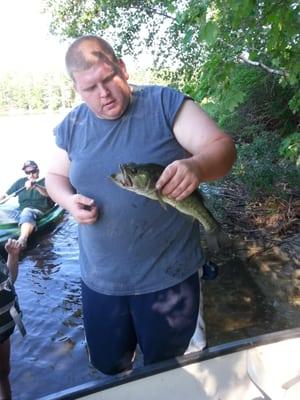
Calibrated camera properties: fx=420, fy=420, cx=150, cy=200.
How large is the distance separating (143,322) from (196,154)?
934 millimetres

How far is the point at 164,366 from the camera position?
1.99 m

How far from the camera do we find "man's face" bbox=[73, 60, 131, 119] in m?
1.89

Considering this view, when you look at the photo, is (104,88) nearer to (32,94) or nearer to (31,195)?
(31,195)

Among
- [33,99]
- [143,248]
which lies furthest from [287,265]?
[33,99]

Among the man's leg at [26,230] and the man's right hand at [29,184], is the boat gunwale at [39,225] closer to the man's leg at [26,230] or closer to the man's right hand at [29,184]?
the man's leg at [26,230]

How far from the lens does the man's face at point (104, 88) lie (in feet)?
6.19

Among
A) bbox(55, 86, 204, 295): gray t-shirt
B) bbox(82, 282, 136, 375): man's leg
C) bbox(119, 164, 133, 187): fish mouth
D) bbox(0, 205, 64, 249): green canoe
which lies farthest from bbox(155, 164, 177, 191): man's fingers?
bbox(0, 205, 64, 249): green canoe

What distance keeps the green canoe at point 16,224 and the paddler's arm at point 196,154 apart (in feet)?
20.7

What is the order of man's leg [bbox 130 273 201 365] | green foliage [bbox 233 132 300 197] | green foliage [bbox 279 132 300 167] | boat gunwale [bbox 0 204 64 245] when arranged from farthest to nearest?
boat gunwale [bbox 0 204 64 245] → green foliage [bbox 233 132 300 197] → green foliage [bbox 279 132 300 167] → man's leg [bbox 130 273 201 365]

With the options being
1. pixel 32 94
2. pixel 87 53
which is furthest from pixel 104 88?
pixel 32 94

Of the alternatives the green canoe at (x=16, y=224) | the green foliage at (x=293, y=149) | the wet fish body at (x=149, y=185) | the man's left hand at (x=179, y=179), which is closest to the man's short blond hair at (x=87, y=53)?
the wet fish body at (x=149, y=185)

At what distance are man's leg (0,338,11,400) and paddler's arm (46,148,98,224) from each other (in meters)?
1.30

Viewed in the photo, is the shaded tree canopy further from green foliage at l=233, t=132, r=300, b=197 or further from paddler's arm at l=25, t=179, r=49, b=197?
paddler's arm at l=25, t=179, r=49, b=197

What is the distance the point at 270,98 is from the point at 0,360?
8513mm
